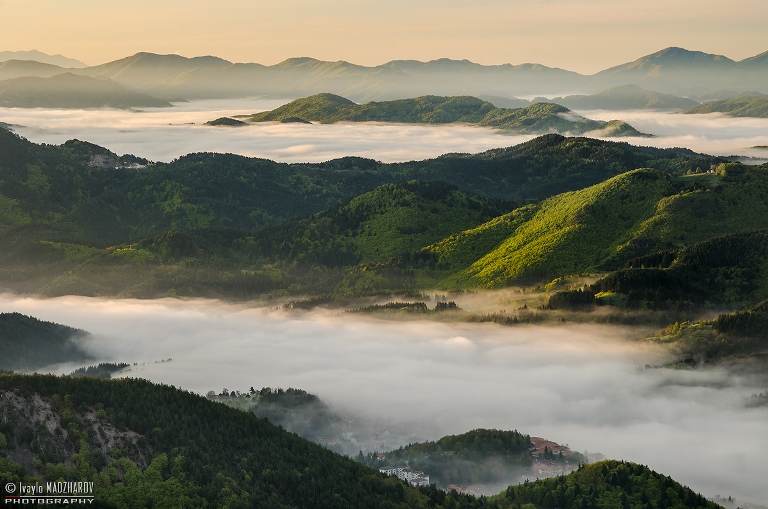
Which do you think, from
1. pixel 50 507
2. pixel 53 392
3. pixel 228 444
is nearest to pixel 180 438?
pixel 228 444

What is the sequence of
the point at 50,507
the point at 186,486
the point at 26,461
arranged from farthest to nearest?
the point at 186,486, the point at 26,461, the point at 50,507

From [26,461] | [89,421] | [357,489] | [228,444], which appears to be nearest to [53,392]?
[89,421]

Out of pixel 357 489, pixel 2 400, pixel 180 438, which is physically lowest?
pixel 357 489

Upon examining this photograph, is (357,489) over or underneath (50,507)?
underneath

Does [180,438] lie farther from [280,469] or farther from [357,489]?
[357,489]

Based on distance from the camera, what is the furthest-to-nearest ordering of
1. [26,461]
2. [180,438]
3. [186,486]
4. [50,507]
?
[180,438] < [186,486] < [26,461] < [50,507]

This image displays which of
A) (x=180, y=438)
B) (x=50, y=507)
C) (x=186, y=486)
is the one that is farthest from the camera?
(x=180, y=438)

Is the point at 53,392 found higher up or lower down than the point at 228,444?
higher up

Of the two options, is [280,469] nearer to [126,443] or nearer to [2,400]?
[126,443]

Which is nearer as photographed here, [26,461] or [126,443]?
[26,461]
